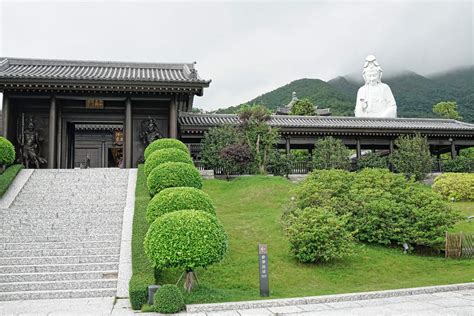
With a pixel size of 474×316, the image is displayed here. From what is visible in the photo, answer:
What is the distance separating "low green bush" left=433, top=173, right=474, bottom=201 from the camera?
18500 mm

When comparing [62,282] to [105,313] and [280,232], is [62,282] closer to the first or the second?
[105,313]

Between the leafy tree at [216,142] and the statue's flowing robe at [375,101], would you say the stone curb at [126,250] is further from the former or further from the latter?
the statue's flowing robe at [375,101]

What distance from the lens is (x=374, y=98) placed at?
35.8 meters

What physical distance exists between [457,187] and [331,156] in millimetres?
5765

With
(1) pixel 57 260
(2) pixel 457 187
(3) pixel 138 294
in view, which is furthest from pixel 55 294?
(2) pixel 457 187

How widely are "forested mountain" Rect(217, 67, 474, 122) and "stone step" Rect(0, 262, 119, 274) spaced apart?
48.5 meters

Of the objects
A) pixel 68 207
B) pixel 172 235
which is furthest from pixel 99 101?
pixel 172 235

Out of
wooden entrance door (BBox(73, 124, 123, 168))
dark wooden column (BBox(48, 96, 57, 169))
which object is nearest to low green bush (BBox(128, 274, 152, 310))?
dark wooden column (BBox(48, 96, 57, 169))

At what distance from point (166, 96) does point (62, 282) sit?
42.7 ft


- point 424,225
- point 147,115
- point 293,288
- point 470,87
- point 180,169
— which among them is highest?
point 470,87

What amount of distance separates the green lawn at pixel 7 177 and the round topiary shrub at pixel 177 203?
674 cm

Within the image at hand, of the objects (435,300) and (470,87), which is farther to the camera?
(470,87)

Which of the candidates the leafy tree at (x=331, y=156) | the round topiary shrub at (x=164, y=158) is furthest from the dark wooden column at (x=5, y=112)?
the leafy tree at (x=331, y=156)

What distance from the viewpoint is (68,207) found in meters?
12.0
